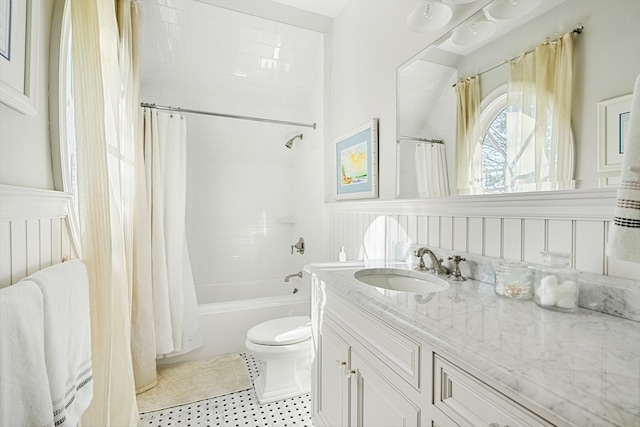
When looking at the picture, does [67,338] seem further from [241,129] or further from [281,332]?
[241,129]

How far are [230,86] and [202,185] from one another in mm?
1049

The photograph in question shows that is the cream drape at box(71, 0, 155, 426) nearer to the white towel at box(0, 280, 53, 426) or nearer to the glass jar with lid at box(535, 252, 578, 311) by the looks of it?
the white towel at box(0, 280, 53, 426)

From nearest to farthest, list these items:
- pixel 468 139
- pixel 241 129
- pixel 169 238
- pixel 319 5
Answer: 1. pixel 468 139
2. pixel 169 238
3. pixel 319 5
4. pixel 241 129

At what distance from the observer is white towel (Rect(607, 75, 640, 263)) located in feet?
1.73

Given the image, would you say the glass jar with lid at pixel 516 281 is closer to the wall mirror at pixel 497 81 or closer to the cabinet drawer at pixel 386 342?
the wall mirror at pixel 497 81

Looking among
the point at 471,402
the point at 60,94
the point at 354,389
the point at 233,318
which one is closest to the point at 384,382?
the point at 354,389

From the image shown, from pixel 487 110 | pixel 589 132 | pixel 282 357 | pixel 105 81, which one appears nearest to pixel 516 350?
pixel 589 132

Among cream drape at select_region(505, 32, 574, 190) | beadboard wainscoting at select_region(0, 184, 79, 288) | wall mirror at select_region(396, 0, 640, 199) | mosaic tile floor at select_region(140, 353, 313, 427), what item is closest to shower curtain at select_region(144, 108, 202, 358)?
mosaic tile floor at select_region(140, 353, 313, 427)

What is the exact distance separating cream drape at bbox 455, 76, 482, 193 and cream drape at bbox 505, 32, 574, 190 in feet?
0.44

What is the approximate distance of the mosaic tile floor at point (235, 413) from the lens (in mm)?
1617

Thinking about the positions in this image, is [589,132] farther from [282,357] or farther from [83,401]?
[282,357]

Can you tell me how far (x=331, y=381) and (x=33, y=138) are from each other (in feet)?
4.35

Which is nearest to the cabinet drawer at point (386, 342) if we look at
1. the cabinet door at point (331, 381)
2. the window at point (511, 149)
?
the cabinet door at point (331, 381)

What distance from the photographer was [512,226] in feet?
3.33
